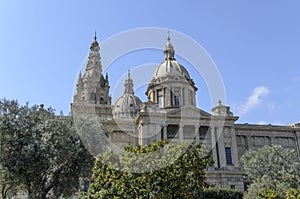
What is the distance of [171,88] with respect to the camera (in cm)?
5347

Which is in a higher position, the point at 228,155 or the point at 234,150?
the point at 234,150

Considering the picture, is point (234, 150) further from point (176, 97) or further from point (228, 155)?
point (176, 97)

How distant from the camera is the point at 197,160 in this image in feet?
57.5

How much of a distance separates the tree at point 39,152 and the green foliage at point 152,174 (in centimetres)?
762

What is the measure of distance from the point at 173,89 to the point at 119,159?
3598cm

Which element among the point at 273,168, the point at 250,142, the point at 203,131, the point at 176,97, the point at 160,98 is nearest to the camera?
the point at 273,168

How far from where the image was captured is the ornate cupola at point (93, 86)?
57.9 m

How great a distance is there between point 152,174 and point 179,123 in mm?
29571

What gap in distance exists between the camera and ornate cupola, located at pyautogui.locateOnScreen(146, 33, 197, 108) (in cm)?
5266

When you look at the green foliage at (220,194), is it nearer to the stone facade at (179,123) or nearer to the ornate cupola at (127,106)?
the stone facade at (179,123)

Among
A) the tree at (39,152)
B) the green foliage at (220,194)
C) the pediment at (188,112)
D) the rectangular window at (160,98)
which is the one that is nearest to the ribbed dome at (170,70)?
the rectangular window at (160,98)

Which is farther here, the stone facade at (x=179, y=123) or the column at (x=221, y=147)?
the stone facade at (x=179, y=123)

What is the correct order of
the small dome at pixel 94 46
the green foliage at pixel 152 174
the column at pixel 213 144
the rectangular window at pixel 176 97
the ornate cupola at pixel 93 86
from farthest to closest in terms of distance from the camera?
the small dome at pixel 94 46 → the ornate cupola at pixel 93 86 → the rectangular window at pixel 176 97 → the column at pixel 213 144 → the green foliage at pixel 152 174

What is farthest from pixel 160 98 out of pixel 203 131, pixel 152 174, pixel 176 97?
pixel 152 174
